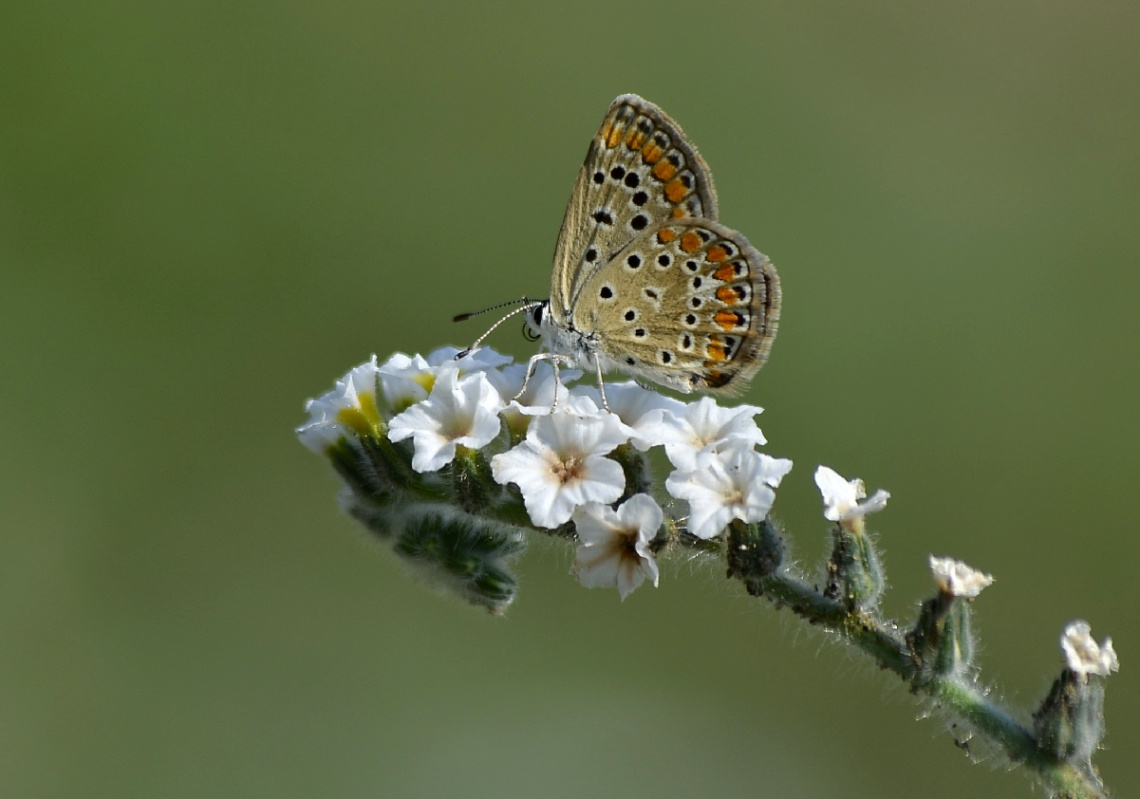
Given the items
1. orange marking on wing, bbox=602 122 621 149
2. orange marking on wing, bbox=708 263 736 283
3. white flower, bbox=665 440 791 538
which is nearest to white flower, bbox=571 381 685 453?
white flower, bbox=665 440 791 538

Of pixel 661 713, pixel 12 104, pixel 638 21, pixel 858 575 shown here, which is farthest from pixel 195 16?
pixel 858 575

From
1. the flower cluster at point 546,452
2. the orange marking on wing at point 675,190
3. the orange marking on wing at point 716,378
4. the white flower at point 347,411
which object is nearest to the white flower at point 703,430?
the flower cluster at point 546,452

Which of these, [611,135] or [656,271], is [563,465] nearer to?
[656,271]

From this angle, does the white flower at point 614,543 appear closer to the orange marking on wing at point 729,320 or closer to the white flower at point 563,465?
the white flower at point 563,465

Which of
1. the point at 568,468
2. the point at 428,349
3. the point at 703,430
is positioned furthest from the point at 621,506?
the point at 428,349

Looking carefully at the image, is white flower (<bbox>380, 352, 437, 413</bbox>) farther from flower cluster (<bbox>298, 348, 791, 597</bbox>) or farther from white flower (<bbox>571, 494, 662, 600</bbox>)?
white flower (<bbox>571, 494, 662, 600</bbox>)

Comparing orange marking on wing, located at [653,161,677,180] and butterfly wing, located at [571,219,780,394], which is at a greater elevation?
orange marking on wing, located at [653,161,677,180]

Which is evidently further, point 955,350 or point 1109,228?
point 1109,228

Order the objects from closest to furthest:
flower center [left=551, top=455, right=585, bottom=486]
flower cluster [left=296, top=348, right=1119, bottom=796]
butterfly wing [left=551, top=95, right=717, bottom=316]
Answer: flower cluster [left=296, top=348, right=1119, bottom=796]
flower center [left=551, top=455, right=585, bottom=486]
butterfly wing [left=551, top=95, right=717, bottom=316]

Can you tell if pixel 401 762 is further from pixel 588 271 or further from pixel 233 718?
pixel 588 271
